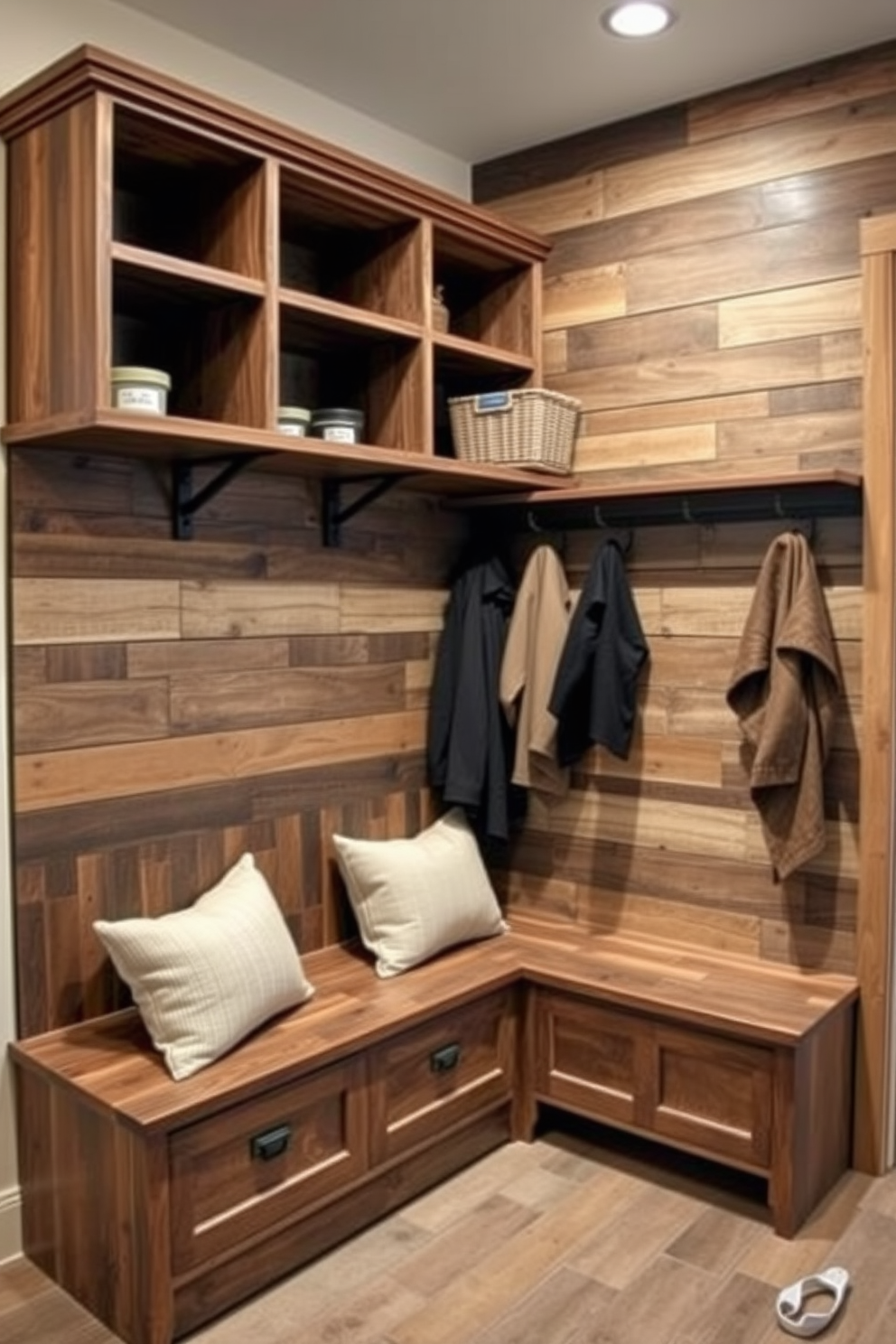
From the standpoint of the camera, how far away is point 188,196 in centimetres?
264

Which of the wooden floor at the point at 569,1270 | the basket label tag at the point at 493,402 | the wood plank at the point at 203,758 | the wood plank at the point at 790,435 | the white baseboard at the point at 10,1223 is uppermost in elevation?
the basket label tag at the point at 493,402

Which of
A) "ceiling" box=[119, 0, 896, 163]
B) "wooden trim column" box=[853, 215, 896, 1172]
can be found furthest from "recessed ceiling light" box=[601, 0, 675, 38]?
"wooden trim column" box=[853, 215, 896, 1172]

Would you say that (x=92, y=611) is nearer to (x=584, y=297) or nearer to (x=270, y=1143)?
(x=270, y=1143)

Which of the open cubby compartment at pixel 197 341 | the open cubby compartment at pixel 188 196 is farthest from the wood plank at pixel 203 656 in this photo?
the open cubby compartment at pixel 188 196

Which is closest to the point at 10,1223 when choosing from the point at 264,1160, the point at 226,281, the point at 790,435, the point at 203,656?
the point at 264,1160

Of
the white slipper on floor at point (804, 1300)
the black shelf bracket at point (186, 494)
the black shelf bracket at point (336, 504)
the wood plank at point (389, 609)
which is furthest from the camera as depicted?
the wood plank at point (389, 609)

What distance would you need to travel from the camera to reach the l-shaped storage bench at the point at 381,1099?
2.20 metres

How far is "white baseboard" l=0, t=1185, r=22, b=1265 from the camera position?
242cm

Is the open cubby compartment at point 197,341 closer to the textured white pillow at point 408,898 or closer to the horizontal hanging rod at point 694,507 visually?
the horizontal hanging rod at point 694,507

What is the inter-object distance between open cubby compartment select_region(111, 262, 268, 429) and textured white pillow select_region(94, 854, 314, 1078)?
107 cm

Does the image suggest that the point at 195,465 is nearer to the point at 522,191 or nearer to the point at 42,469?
the point at 42,469

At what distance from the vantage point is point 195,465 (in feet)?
8.76

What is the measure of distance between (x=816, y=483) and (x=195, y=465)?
1.43 metres

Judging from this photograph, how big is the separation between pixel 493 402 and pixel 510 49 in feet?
2.72
